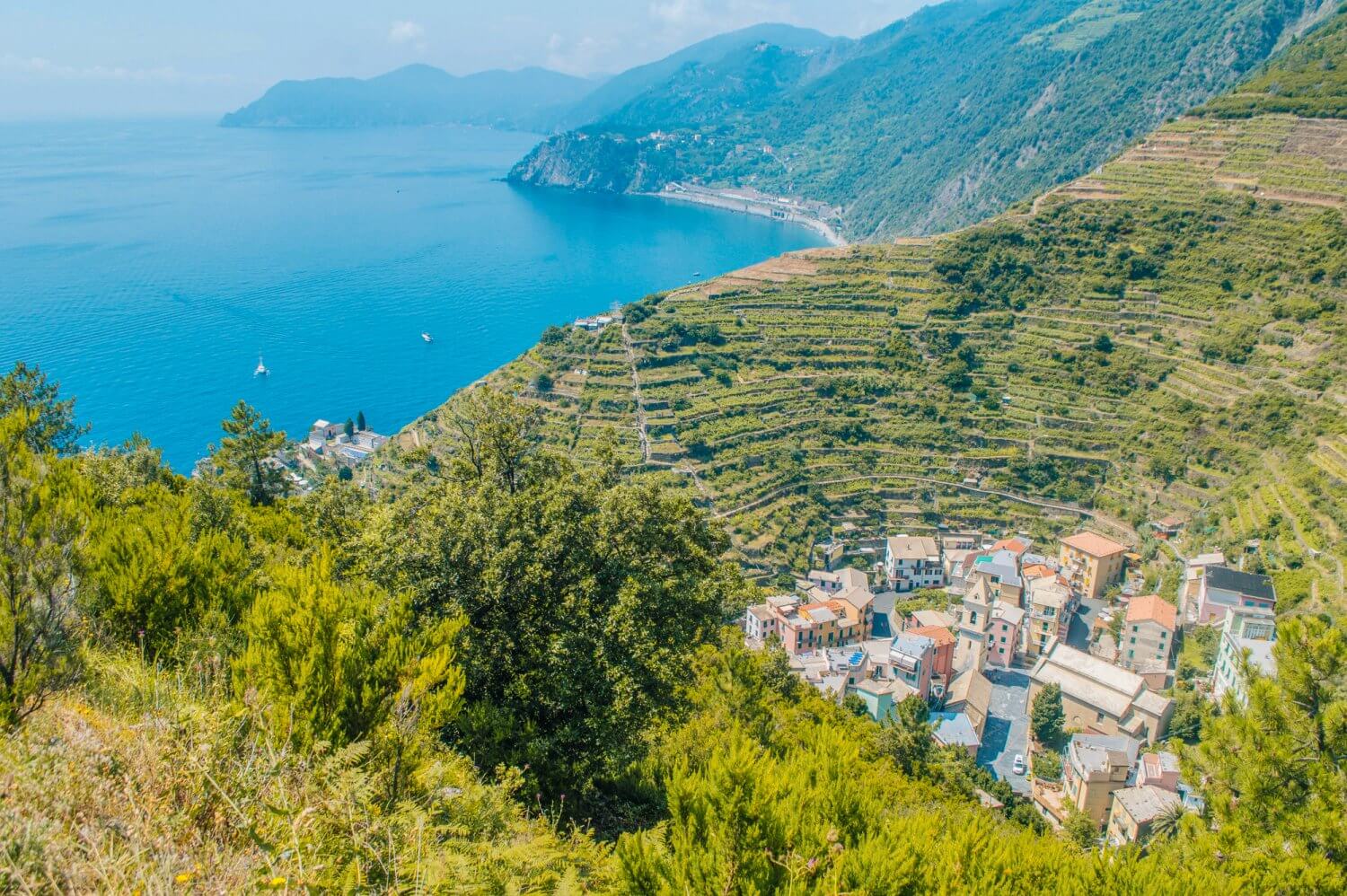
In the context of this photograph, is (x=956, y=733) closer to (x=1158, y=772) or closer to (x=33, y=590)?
(x=1158, y=772)

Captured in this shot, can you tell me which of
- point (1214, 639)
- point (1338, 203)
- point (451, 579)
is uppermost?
point (1338, 203)

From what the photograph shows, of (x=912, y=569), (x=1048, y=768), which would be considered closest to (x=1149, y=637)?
(x=1048, y=768)

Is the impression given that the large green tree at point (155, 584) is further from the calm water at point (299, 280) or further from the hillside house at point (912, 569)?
the calm water at point (299, 280)

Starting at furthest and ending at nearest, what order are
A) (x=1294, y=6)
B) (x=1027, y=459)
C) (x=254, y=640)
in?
(x=1294, y=6) < (x=1027, y=459) < (x=254, y=640)

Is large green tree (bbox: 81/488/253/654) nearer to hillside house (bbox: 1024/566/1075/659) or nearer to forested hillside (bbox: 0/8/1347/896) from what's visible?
Result: forested hillside (bbox: 0/8/1347/896)

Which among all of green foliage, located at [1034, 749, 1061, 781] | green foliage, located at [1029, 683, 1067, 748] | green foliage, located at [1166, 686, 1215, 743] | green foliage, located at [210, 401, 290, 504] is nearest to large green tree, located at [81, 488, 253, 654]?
green foliage, located at [210, 401, 290, 504]

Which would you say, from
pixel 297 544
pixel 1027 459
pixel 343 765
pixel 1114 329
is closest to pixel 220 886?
pixel 343 765

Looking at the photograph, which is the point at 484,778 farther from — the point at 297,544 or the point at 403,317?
the point at 403,317

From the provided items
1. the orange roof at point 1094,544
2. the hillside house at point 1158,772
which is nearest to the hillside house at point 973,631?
the orange roof at point 1094,544

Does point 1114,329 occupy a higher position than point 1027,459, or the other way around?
point 1114,329
